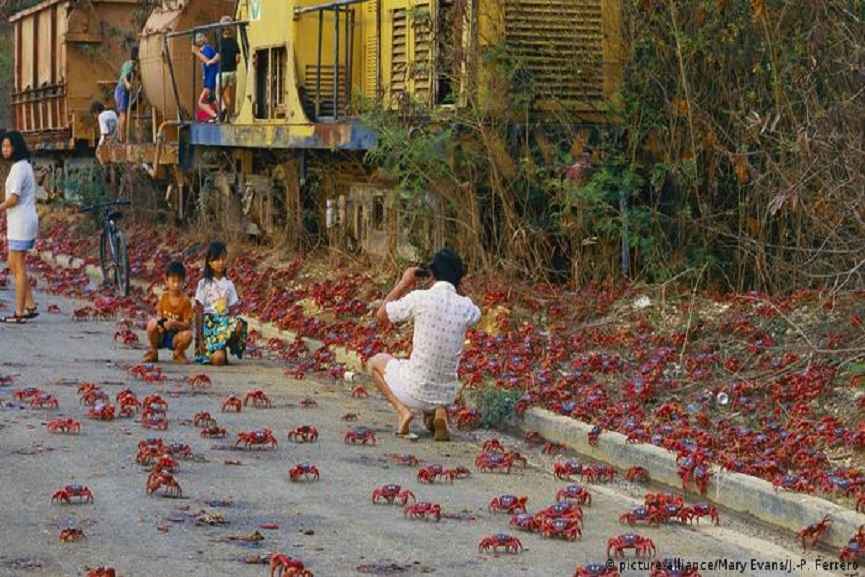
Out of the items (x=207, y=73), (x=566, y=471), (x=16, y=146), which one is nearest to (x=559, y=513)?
(x=566, y=471)

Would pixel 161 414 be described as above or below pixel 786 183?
below

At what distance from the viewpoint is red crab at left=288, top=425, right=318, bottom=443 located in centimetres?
1134

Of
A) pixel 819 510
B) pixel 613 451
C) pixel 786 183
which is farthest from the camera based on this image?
pixel 786 183

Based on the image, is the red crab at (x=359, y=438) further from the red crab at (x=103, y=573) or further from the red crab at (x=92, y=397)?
the red crab at (x=103, y=573)

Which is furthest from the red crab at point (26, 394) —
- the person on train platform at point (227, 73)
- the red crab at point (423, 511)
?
the person on train platform at point (227, 73)

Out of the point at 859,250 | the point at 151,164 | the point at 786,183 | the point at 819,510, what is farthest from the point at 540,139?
the point at 151,164

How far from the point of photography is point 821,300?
535 inches

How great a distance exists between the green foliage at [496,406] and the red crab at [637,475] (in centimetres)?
192

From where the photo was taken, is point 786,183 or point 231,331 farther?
point 231,331

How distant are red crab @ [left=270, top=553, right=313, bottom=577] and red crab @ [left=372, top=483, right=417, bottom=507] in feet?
5.18

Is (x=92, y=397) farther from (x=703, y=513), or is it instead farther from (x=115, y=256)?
(x=115, y=256)

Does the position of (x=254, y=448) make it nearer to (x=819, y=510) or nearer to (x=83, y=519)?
(x=83, y=519)

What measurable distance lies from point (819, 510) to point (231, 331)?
23.9 ft

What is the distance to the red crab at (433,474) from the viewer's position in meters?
10.1
